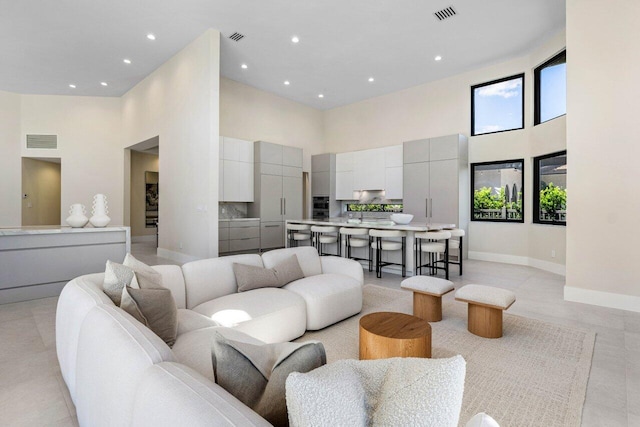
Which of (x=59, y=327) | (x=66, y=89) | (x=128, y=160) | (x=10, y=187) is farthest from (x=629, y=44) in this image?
(x=10, y=187)

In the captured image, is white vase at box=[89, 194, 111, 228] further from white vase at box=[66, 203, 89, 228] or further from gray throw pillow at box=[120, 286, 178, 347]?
gray throw pillow at box=[120, 286, 178, 347]

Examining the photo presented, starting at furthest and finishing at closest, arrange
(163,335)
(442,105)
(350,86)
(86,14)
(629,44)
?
(350,86), (442,105), (86,14), (629,44), (163,335)

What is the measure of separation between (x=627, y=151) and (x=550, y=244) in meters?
2.54

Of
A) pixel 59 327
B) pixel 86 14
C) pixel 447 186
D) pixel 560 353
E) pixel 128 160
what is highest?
pixel 86 14

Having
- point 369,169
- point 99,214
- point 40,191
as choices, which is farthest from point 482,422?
point 40,191

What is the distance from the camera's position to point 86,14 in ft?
16.1

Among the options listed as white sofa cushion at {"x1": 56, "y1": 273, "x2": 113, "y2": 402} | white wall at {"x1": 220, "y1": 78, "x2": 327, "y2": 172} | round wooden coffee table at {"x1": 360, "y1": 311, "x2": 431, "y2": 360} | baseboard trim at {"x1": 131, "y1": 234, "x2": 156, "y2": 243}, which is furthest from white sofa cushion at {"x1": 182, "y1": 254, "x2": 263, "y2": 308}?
baseboard trim at {"x1": 131, "y1": 234, "x2": 156, "y2": 243}

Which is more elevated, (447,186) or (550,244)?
(447,186)

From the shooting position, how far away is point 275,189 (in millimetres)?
7891

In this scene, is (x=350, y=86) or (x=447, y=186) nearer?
(x=447, y=186)

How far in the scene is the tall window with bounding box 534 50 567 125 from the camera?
18.1ft

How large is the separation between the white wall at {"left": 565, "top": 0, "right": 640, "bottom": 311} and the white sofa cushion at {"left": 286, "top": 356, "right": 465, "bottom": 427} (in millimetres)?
4321

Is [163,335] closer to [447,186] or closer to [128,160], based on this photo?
[447,186]

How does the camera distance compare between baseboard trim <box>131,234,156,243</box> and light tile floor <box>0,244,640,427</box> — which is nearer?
light tile floor <box>0,244,640,427</box>
